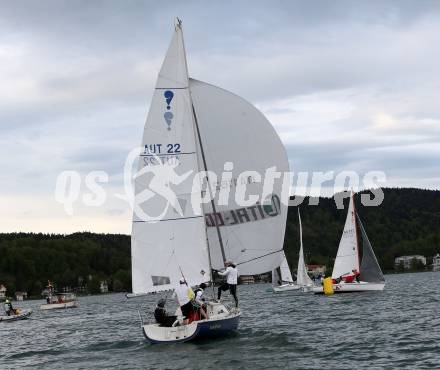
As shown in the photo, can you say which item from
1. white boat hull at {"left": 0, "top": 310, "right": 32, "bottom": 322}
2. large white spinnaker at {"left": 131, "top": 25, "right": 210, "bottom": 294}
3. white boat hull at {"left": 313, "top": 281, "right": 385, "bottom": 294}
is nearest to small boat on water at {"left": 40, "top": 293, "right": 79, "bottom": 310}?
white boat hull at {"left": 0, "top": 310, "right": 32, "bottom": 322}

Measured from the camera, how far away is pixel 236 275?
24.9 m

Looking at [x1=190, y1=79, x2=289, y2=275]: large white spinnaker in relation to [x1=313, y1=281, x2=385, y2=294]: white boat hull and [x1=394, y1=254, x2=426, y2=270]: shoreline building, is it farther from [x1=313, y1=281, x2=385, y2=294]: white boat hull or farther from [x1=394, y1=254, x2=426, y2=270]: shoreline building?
[x1=394, y1=254, x2=426, y2=270]: shoreline building

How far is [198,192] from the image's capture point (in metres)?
25.2

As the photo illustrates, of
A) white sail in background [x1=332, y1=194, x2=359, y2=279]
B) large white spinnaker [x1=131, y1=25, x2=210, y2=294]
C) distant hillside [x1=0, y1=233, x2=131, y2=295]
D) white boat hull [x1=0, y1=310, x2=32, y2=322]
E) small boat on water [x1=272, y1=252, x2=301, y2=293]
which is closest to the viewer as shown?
large white spinnaker [x1=131, y1=25, x2=210, y2=294]

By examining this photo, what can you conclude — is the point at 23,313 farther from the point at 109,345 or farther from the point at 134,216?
the point at 134,216

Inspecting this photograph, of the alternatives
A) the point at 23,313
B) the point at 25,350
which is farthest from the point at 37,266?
the point at 25,350

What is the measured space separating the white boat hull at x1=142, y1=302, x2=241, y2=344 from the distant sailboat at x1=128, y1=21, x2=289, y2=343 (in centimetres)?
6

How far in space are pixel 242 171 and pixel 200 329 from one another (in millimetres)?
5648

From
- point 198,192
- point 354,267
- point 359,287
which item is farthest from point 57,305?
point 198,192

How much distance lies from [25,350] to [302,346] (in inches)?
495

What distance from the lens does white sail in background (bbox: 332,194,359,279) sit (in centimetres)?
5472

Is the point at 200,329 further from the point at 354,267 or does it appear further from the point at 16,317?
the point at 16,317

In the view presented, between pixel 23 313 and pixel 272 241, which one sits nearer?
pixel 272 241

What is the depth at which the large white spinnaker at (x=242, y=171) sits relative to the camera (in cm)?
2533
